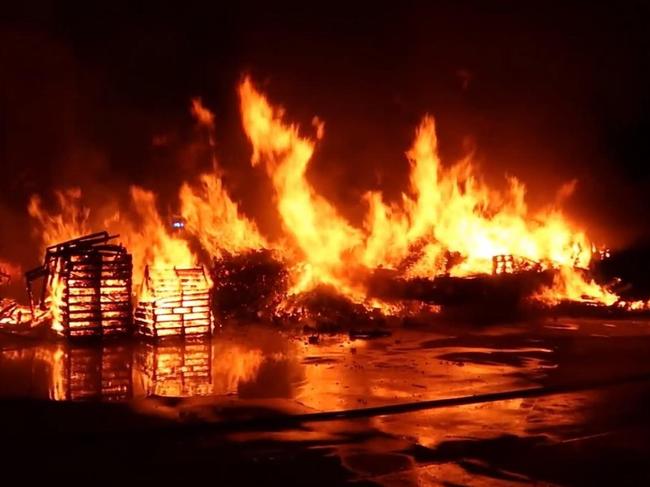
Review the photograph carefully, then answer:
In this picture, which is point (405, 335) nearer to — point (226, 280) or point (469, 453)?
point (226, 280)

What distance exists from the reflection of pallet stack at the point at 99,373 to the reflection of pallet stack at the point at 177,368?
1.10ft

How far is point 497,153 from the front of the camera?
34.9m

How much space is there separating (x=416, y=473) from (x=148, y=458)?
2886mm

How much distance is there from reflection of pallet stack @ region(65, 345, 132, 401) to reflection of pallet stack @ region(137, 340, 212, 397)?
1.10 feet

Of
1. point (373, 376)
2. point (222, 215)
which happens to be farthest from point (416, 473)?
point (222, 215)

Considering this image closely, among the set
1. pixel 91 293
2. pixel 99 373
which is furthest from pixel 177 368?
pixel 91 293

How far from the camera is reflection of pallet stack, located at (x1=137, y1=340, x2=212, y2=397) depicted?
12.6 meters

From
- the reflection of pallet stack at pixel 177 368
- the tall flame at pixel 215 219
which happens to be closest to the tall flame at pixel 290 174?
the tall flame at pixel 215 219

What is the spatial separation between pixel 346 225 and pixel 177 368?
47.3ft

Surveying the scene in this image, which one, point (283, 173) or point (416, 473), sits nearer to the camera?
point (416, 473)

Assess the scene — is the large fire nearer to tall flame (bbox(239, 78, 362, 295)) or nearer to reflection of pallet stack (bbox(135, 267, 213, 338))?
tall flame (bbox(239, 78, 362, 295))

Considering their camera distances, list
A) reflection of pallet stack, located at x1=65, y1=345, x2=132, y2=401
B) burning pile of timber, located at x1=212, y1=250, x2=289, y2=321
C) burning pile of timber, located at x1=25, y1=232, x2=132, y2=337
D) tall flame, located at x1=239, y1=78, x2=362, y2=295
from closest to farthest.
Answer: reflection of pallet stack, located at x1=65, y1=345, x2=132, y2=401, burning pile of timber, located at x1=25, y1=232, x2=132, y2=337, burning pile of timber, located at x1=212, y1=250, x2=289, y2=321, tall flame, located at x1=239, y1=78, x2=362, y2=295

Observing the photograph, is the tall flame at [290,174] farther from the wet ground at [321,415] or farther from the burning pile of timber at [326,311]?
the wet ground at [321,415]

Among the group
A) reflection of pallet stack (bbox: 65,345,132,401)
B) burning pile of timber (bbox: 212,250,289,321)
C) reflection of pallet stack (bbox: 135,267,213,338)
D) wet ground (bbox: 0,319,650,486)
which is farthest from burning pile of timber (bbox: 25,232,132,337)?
burning pile of timber (bbox: 212,250,289,321)
